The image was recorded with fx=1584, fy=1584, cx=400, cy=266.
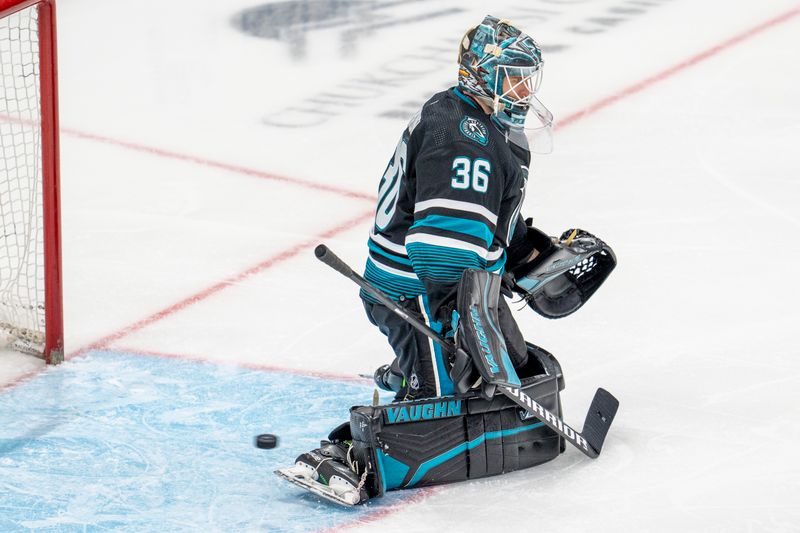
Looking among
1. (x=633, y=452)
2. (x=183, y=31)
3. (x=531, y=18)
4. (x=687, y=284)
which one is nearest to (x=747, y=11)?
(x=531, y=18)

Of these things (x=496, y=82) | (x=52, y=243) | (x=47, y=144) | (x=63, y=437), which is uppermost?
(x=496, y=82)

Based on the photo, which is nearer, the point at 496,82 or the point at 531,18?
Result: the point at 496,82

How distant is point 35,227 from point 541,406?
6.29 ft

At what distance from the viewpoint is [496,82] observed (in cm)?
396

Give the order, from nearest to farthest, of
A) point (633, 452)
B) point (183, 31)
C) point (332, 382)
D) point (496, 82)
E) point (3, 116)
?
point (496, 82) → point (633, 452) → point (332, 382) → point (3, 116) → point (183, 31)

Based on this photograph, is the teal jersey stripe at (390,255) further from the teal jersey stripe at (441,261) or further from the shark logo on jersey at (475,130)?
the shark logo on jersey at (475,130)

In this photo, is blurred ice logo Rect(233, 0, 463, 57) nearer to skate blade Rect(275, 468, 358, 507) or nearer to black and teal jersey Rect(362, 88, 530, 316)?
black and teal jersey Rect(362, 88, 530, 316)

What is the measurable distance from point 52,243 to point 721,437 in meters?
2.07

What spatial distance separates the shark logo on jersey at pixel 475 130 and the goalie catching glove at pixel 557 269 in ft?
2.08

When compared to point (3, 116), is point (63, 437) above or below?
below

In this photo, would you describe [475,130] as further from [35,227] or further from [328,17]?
[328,17]

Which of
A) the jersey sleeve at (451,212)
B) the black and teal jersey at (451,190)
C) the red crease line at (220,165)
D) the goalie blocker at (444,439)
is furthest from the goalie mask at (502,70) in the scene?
the red crease line at (220,165)

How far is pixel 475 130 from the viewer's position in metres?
3.91

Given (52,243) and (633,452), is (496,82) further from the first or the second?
(52,243)
